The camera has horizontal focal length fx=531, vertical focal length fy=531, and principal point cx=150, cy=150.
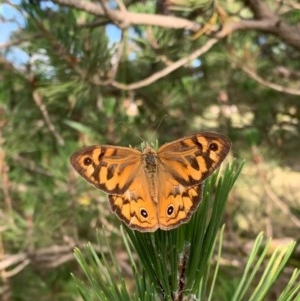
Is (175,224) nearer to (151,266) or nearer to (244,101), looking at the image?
(151,266)

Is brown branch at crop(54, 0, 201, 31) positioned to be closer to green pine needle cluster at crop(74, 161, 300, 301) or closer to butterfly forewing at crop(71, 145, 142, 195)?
butterfly forewing at crop(71, 145, 142, 195)

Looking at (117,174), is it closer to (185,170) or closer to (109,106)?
(185,170)

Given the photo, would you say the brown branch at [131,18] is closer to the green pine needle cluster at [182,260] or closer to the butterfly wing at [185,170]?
the butterfly wing at [185,170]

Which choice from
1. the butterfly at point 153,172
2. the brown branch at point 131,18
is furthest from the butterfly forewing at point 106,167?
the brown branch at point 131,18

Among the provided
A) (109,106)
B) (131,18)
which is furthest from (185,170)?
(109,106)

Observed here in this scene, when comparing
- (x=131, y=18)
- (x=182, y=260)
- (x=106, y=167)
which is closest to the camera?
(x=182, y=260)

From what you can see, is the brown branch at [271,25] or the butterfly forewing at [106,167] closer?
the butterfly forewing at [106,167]

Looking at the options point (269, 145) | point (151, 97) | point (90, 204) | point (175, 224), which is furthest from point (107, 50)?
point (175, 224)

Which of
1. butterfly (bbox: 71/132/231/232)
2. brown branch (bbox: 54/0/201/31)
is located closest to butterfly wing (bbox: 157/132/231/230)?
butterfly (bbox: 71/132/231/232)
